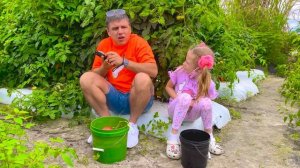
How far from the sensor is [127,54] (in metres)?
3.80

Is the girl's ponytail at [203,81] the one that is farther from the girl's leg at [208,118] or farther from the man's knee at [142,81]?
the man's knee at [142,81]

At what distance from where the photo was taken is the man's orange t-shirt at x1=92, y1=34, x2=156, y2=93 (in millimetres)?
3742

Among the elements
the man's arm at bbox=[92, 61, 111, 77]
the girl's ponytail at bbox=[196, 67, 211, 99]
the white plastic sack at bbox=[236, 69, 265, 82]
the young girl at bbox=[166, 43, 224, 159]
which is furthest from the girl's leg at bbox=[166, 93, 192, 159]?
the white plastic sack at bbox=[236, 69, 265, 82]

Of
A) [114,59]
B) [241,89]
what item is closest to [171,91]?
[114,59]

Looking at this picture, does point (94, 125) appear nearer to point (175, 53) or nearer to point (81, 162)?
point (81, 162)

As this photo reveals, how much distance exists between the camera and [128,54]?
379cm

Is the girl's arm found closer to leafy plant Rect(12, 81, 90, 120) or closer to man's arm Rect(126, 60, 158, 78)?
man's arm Rect(126, 60, 158, 78)

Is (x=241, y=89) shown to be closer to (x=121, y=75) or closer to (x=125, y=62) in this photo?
(x=121, y=75)

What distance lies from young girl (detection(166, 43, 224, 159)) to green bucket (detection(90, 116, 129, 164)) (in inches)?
17.3

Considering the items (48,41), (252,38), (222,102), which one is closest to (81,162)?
(48,41)

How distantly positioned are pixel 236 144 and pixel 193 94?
0.69 meters

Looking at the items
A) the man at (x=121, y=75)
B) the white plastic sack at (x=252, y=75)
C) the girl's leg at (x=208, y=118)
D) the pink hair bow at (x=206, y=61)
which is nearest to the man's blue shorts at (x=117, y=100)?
the man at (x=121, y=75)

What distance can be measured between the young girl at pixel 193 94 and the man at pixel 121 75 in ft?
0.96

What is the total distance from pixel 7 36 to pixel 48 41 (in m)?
0.65
